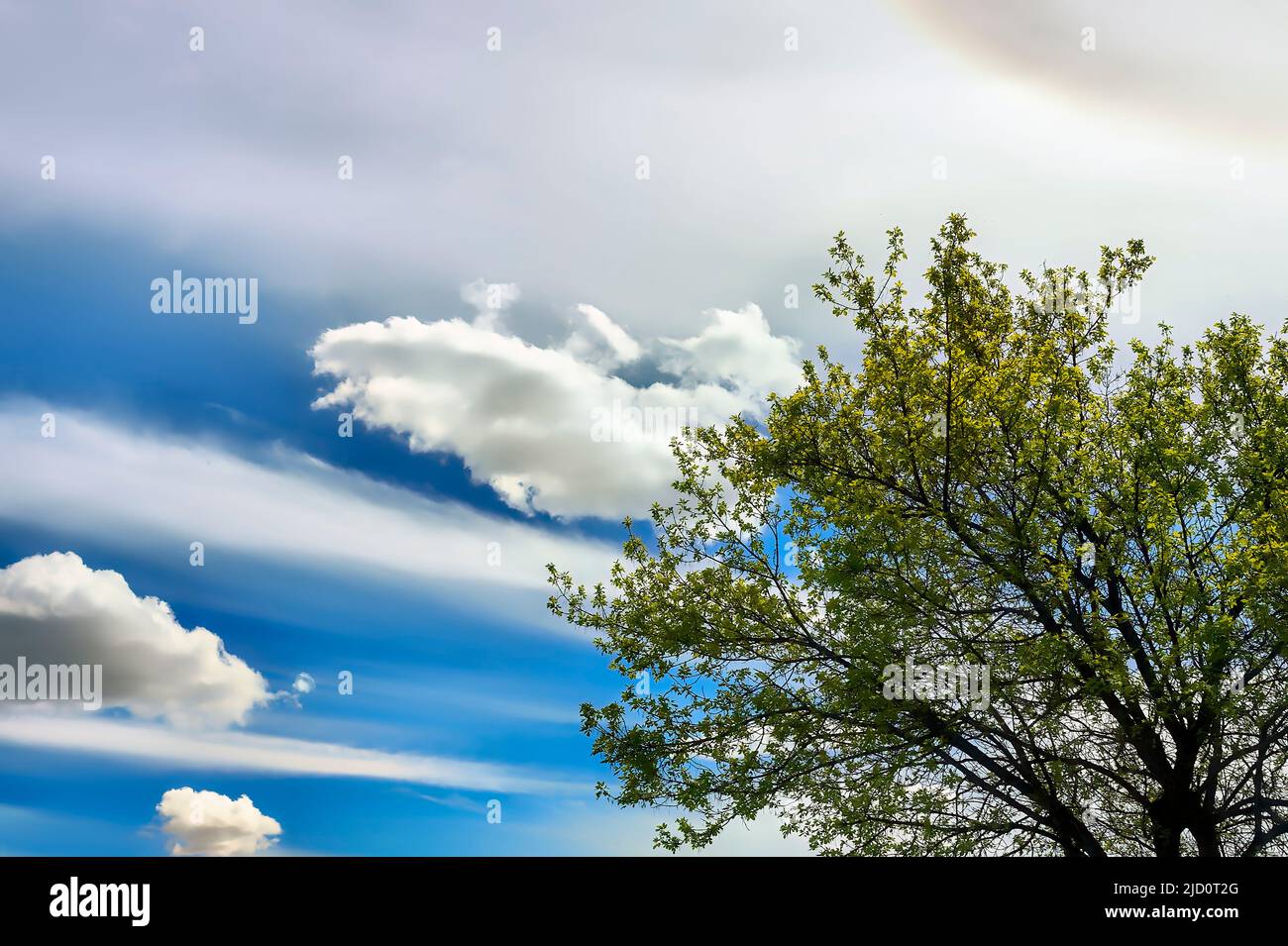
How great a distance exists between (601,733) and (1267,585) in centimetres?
1110

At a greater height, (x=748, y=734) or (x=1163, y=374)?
(x=1163, y=374)

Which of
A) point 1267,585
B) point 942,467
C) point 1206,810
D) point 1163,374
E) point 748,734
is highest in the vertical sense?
point 1163,374

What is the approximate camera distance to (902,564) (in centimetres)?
1623

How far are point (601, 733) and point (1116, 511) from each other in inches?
399
